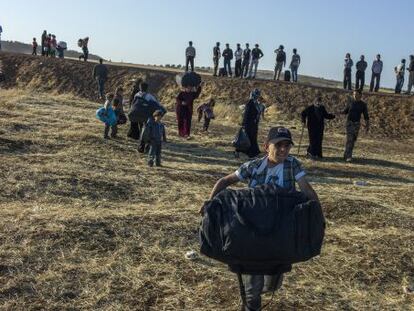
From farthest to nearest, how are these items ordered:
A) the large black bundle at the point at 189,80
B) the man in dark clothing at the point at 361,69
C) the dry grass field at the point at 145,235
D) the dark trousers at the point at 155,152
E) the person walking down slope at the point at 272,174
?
the man in dark clothing at the point at 361,69
the large black bundle at the point at 189,80
the dark trousers at the point at 155,152
the dry grass field at the point at 145,235
the person walking down slope at the point at 272,174

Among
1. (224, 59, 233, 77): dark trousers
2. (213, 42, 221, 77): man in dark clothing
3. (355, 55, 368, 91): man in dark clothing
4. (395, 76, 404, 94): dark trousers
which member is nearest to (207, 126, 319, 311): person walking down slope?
(355, 55, 368, 91): man in dark clothing

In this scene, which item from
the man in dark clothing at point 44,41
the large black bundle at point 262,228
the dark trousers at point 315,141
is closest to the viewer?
the large black bundle at point 262,228

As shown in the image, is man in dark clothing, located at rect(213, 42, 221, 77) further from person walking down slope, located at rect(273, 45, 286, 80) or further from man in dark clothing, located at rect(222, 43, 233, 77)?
person walking down slope, located at rect(273, 45, 286, 80)

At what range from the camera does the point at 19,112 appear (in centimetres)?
1797

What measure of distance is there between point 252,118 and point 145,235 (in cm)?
705

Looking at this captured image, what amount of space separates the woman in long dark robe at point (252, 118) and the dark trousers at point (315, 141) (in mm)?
1829

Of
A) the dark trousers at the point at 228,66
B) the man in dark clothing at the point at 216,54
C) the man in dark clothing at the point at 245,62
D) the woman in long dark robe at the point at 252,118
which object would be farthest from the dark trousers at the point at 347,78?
the woman in long dark robe at the point at 252,118

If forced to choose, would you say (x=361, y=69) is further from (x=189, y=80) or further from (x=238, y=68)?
(x=189, y=80)

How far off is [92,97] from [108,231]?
25.8 metres

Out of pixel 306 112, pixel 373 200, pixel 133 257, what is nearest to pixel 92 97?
pixel 306 112

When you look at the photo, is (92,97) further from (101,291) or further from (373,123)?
(101,291)

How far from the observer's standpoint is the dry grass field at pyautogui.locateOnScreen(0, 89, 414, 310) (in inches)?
222

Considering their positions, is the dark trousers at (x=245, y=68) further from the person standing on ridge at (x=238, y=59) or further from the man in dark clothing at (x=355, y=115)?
the man in dark clothing at (x=355, y=115)

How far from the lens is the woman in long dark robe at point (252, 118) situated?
532 inches
